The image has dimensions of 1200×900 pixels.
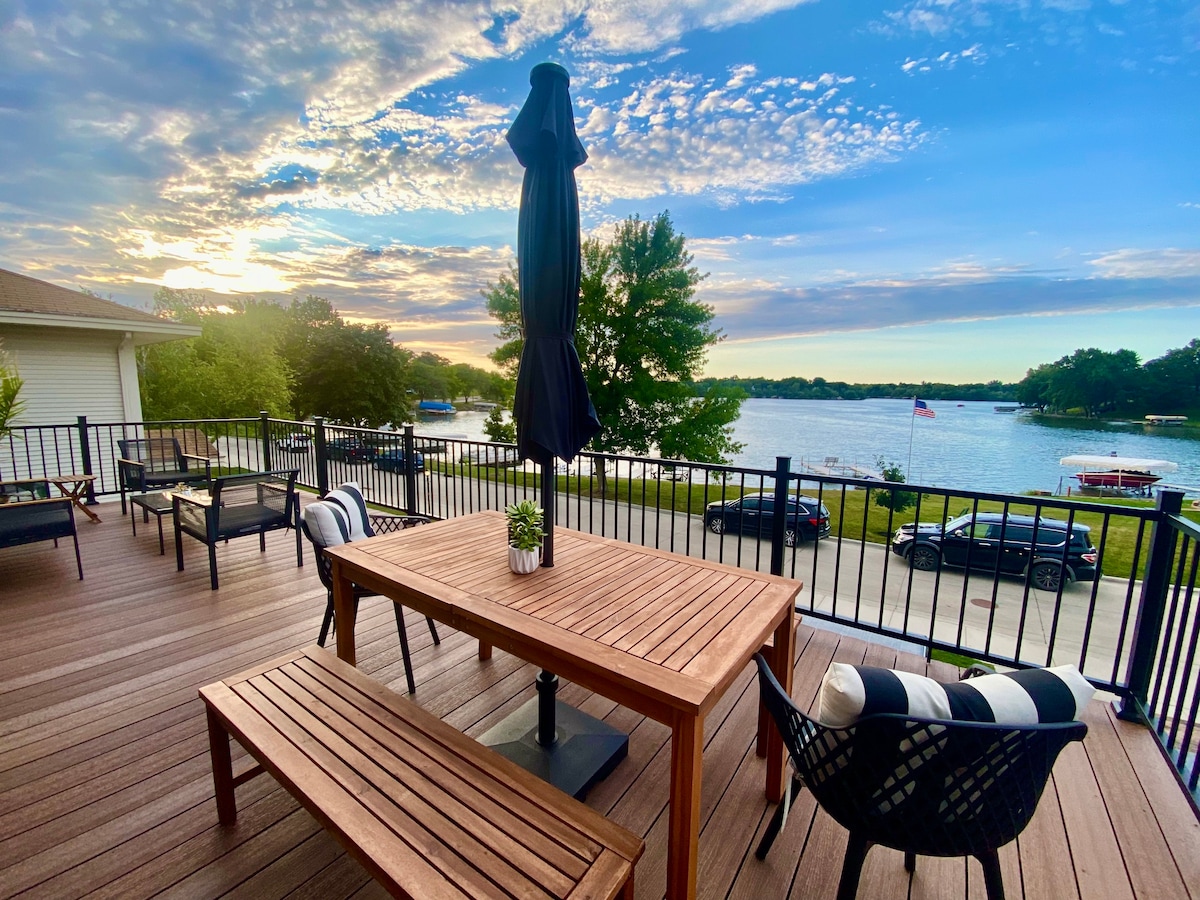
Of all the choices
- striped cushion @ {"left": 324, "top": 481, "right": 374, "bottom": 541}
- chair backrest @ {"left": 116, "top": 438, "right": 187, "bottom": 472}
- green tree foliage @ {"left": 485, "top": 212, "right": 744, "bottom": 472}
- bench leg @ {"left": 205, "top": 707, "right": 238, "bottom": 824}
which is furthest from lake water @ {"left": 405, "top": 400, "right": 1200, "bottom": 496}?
bench leg @ {"left": 205, "top": 707, "right": 238, "bottom": 824}

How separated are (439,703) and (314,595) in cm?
187

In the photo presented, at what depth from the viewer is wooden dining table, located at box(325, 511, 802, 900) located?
1263mm

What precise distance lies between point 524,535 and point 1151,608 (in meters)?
2.77

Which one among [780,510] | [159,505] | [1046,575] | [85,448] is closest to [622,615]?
[780,510]

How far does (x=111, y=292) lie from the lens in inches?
808

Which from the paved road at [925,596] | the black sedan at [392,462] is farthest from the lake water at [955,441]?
the black sedan at [392,462]

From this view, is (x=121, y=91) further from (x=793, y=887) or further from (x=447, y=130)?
(x=793, y=887)

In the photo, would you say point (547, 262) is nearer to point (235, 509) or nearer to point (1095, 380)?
point (235, 509)

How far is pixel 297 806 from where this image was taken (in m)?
1.78

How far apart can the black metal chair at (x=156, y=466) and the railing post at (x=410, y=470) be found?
2214mm

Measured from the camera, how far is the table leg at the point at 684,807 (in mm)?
1223

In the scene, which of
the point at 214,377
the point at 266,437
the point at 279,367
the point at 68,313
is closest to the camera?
the point at 266,437

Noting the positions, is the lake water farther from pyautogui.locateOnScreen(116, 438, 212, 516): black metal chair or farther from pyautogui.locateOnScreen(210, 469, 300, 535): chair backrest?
pyautogui.locateOnScreen(210, 469, 300, 535): chair backrest

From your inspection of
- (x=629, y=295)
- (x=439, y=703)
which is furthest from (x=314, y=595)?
(x=629, y=295)
